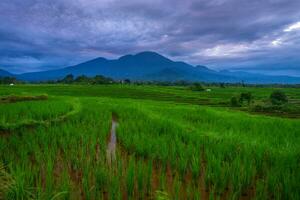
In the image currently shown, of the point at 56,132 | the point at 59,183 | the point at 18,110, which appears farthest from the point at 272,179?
the point at 18,110

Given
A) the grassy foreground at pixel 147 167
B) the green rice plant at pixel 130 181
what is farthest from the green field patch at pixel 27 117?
the green rice plant at pixel 130 181

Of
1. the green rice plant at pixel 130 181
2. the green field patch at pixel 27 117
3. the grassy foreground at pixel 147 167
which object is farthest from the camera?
the green field patch at pixel 27 117

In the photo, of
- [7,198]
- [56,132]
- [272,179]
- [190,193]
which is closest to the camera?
[7,198]

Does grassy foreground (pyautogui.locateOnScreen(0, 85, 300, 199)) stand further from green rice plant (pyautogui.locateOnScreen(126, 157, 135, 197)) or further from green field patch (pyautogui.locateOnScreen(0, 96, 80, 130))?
green field patch (pyautogui.locateOnScreen(0, 96, 80, 130))

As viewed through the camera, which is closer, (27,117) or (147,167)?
(147,167)

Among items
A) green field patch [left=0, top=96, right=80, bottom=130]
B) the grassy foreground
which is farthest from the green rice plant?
green field patch [left=0, top=96, right=80, bottom=130]

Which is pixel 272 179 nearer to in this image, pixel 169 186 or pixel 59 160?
pixel 169 186

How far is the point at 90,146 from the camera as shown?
5496 millimetres

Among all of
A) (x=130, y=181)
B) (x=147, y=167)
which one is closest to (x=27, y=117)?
(x=147, y=167)

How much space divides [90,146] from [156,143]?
1.49 m

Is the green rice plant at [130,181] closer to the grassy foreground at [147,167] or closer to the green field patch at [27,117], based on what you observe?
the grassy foreground at [147,167]

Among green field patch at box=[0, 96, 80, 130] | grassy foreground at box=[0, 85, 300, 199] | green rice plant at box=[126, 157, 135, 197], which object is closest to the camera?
A: grassy foreground at box=[0, 85, 300, 199]

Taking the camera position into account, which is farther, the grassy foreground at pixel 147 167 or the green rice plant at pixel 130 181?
the green rice plant at pixel 130 181

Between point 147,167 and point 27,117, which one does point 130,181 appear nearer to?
point 147,167
